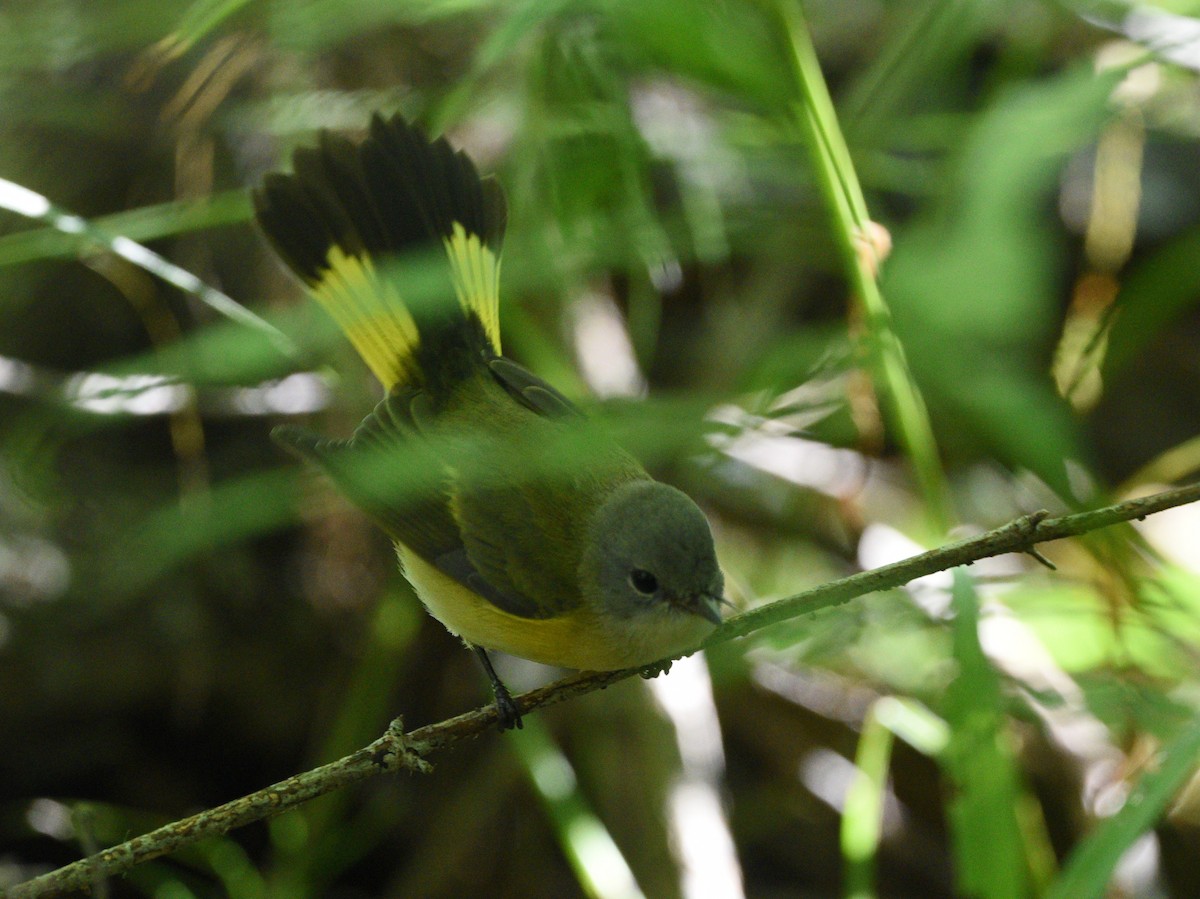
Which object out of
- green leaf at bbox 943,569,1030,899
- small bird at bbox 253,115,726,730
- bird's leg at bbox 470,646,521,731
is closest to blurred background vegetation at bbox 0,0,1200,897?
green leaf at bbox 943,569,1030,899

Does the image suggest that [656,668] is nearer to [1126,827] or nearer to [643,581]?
[643,581]

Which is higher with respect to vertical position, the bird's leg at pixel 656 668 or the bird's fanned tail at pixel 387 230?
the bird's fanned tail at pixel 387 230

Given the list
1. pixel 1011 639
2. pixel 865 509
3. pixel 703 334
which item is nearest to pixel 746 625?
pixel 1011 639

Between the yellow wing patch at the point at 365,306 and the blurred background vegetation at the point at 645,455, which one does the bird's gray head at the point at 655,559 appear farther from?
the yellow wing patch at the point at 365,306

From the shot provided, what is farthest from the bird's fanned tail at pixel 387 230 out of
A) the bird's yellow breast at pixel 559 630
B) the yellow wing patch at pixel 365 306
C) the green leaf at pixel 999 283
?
the green leaf at pixel 999 283

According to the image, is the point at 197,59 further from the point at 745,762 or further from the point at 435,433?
the point at 745,762
